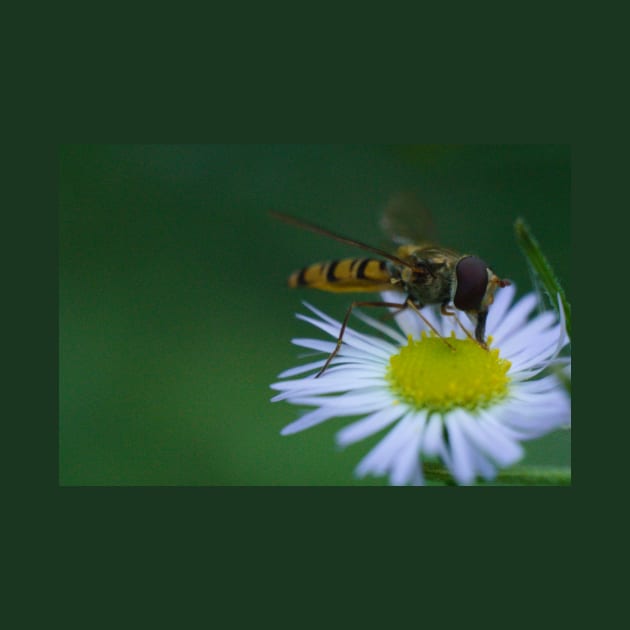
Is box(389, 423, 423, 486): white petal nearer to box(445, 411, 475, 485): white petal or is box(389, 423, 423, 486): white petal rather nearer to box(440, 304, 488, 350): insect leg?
box(445, 411, 475, 485): white petal

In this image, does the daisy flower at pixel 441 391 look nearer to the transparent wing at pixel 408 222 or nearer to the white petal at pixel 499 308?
the white petal at pixel 499 308

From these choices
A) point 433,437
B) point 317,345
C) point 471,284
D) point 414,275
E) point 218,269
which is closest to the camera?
point 433,437

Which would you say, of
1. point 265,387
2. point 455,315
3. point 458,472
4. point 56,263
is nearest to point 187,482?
point 265,387

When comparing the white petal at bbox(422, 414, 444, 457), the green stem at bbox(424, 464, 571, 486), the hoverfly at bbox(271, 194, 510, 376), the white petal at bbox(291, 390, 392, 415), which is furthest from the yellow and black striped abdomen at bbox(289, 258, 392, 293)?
the green stem at bbox(424, 464, 571, 486)

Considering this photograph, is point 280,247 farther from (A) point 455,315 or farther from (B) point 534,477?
(B) point 534,477

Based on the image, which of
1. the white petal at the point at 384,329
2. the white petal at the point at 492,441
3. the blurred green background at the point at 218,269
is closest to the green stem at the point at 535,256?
the white petal at the point at 492,441

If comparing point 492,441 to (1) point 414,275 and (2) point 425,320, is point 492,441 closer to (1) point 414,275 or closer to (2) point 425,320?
Answer: (2) point 425,320

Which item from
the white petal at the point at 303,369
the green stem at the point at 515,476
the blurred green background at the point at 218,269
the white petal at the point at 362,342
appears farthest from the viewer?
the blurred green background at the point at 218,269

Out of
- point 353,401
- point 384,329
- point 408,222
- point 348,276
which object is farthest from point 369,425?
point 408,222
